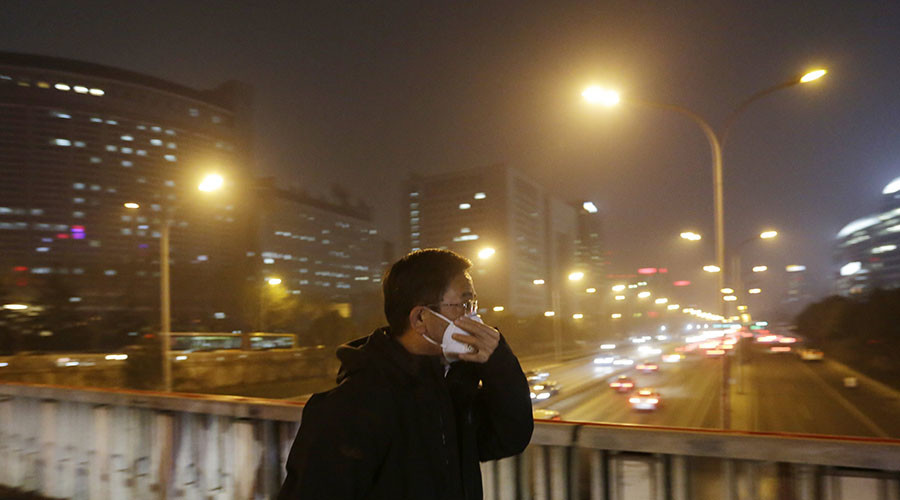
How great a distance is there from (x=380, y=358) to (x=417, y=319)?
20 cm

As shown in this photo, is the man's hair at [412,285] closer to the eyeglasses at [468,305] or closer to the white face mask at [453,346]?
the eyeglasses at [468,305]

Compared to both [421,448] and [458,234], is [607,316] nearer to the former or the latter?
[458,234]

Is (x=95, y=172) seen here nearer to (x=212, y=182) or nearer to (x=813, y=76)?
(x=212, y=182)

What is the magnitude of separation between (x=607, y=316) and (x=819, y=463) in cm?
10501

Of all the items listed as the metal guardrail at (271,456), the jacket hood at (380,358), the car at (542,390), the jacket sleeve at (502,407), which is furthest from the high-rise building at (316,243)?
the jacket hood at (380,358)

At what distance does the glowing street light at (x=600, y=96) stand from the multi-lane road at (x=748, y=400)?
16322mm

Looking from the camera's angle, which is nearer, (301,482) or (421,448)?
(301,482)

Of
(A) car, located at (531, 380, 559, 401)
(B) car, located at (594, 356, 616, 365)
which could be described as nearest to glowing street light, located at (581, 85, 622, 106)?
(A) car, located at (531, 380, 559, 401)

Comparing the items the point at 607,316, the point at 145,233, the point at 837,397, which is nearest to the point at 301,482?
the point at 837,397

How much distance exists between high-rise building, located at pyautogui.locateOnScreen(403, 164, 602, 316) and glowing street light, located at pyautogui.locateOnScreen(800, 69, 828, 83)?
70.4m

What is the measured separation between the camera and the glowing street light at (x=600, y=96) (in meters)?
13.0

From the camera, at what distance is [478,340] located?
81.4 inches

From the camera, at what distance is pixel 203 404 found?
498 cm

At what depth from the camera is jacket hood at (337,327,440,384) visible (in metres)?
2.01
